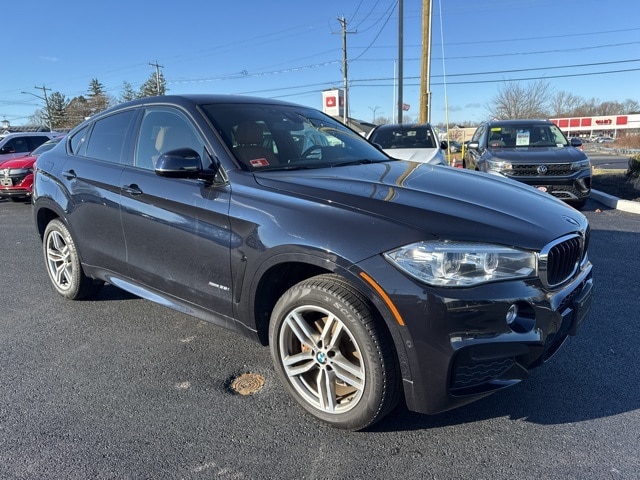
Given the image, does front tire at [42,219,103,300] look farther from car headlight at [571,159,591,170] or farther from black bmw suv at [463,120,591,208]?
car headlight at [571,159,591,170]

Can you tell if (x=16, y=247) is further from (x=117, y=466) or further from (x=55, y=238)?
(x=117, y=466)

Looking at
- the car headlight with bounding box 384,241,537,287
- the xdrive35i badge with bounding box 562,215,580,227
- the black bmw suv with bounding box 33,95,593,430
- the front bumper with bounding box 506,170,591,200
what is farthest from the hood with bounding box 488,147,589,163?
the car headlight with bounding box 384,241,537,287

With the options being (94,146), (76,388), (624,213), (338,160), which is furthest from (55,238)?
(624,213)

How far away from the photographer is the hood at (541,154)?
823cm

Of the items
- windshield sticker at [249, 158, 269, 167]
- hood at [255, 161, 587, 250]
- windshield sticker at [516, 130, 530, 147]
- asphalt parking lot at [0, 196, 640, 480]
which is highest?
windshield sticker at [516, 130, 530, 147]

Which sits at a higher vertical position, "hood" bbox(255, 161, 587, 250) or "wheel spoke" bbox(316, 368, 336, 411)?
"hood" bbox(255, 161, 587, 250)

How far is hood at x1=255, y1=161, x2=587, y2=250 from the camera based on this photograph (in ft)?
7.32

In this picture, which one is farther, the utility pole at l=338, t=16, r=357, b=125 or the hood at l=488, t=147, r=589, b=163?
the utility pole at l=338, t=16, r=357, b=125

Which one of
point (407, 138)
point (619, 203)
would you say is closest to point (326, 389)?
point (619, 203)

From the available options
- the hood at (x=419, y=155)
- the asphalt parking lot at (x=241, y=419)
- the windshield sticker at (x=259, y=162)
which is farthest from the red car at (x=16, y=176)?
the windshield sticker at (x=259, y=162)

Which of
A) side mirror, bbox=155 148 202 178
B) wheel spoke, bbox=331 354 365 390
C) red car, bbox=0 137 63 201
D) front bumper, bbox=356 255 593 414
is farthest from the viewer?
red car, bbox=0 137 63 201

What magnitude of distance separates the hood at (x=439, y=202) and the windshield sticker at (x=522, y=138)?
265 inches

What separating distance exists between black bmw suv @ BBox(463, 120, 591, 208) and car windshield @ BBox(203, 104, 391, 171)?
5.20 metres

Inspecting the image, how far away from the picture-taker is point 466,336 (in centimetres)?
211
